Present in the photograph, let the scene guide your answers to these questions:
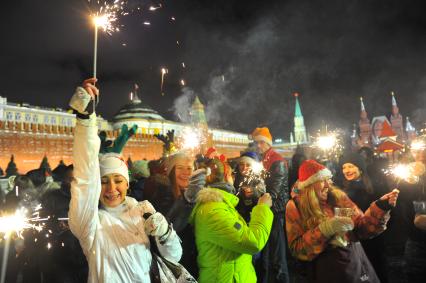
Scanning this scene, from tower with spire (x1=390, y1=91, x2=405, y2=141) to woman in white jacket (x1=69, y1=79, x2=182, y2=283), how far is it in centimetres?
6192

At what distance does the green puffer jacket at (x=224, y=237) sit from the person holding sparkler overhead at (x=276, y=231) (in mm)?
1667

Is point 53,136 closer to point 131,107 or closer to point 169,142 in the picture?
point 169,142

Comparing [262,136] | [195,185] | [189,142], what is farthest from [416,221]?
[189,142]

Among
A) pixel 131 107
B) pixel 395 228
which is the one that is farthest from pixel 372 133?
pixel 395 228

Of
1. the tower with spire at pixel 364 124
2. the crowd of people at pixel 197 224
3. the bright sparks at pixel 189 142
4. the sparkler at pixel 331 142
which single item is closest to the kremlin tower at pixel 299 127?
the tower with spire at pixel 364 124

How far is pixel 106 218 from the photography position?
1.69m

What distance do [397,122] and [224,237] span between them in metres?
63.5

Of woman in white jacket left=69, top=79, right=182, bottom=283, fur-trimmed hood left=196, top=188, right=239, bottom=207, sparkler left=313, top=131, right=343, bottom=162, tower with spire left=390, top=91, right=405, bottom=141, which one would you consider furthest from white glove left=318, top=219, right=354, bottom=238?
tower with spire left=390, top=91, right=405, bottom=141

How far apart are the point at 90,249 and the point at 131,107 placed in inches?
2648

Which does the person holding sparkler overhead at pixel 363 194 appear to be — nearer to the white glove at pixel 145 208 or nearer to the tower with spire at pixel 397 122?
the white glove at pixel 145 208

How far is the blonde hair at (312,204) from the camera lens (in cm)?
232

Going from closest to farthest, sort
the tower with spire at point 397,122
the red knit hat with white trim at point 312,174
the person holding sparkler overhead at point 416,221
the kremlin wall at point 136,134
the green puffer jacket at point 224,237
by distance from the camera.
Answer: the green puffer jacket at point 224,237 → the red knit hat with white trim at point 312,174 → the person holding sparkler overhead at point 416,221 → the kremlin wall at point 136,134 → the tower with spire at point 397,122

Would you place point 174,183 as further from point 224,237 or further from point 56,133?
point 56,133

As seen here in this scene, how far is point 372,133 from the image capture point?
56.0m
